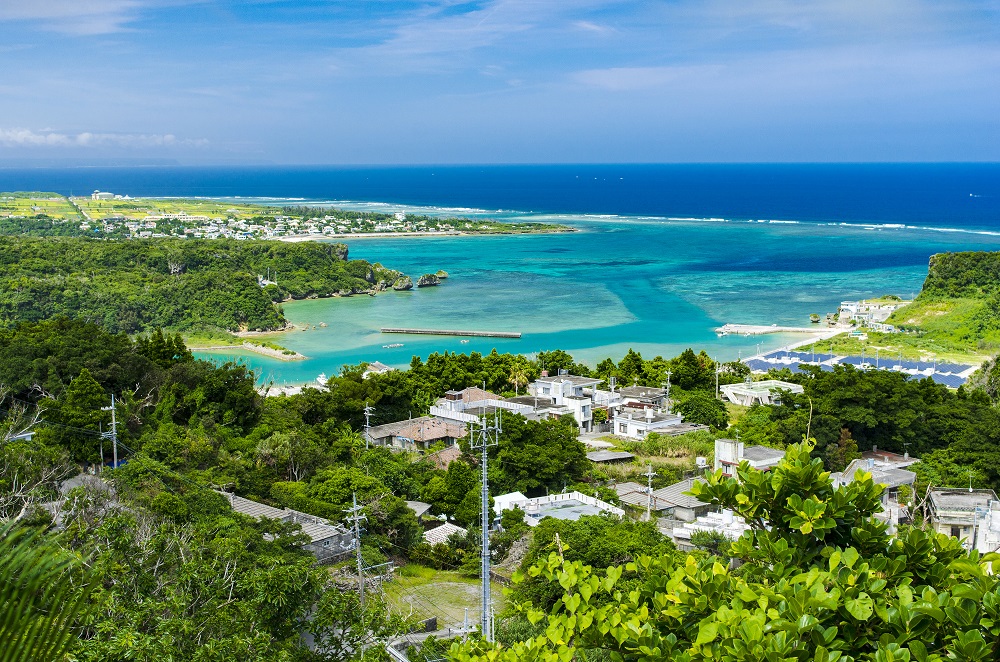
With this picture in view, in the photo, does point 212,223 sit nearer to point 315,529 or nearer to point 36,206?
point 36,206

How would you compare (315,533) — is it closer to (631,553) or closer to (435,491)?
(435,491)

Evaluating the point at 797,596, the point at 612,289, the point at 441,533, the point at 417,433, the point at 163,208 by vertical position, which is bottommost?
the point at 441,533

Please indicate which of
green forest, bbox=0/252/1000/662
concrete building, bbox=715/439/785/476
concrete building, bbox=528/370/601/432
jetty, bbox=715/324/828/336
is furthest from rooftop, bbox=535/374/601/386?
jetty, bbox=715/324/828/336

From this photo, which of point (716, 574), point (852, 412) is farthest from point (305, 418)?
point (716, 574)

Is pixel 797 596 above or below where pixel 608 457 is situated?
above

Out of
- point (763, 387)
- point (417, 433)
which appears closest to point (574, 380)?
point (763, 387)

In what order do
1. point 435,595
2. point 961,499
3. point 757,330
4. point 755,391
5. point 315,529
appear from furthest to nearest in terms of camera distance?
point 757,330 < point 755,391 < point 961,499 < point 315,529 < point 435,595

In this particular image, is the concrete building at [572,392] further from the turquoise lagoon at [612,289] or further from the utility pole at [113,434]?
the utility pole at [113,434]
